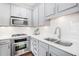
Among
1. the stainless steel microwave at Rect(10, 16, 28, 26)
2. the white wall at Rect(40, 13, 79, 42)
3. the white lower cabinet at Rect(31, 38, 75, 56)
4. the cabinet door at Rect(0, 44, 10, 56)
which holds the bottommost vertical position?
the cabinet door at Rect(0, 44, 10, 56)

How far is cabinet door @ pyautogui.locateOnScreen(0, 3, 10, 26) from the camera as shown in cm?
181

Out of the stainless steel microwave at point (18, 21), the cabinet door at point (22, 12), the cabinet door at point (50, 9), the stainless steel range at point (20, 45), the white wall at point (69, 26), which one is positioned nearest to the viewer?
the white wall at point (69, 26)

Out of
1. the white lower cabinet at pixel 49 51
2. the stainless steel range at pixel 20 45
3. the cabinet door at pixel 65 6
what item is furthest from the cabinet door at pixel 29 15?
the cabinet door at pixel 65 6

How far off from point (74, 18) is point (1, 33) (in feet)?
6.40

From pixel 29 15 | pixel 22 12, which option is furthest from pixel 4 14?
pixel 29 15

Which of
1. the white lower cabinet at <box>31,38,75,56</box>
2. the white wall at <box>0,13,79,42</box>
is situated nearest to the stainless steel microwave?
the white wall at <box>0,13,79,42</box>

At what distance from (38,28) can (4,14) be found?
1.15 m

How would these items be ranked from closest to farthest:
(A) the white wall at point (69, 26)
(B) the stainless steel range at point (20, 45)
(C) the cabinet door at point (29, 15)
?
(A) the white wall at point (69, 26) → (B) the stainless steel range at point (20, 45) → (C) the cabinet door at point (29, 15)

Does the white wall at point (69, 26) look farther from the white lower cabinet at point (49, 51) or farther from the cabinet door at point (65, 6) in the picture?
the white lower cabinet at point (49, 51)

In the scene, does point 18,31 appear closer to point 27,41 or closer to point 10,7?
point 27,41

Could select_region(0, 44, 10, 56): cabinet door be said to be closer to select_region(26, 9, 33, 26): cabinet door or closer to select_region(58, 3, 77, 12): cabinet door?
select_region(26, 9, 33, 26): cabinet door

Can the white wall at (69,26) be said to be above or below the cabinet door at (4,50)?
above

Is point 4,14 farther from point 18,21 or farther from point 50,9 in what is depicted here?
point 50,9

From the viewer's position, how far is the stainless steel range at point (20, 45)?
1.80 m
